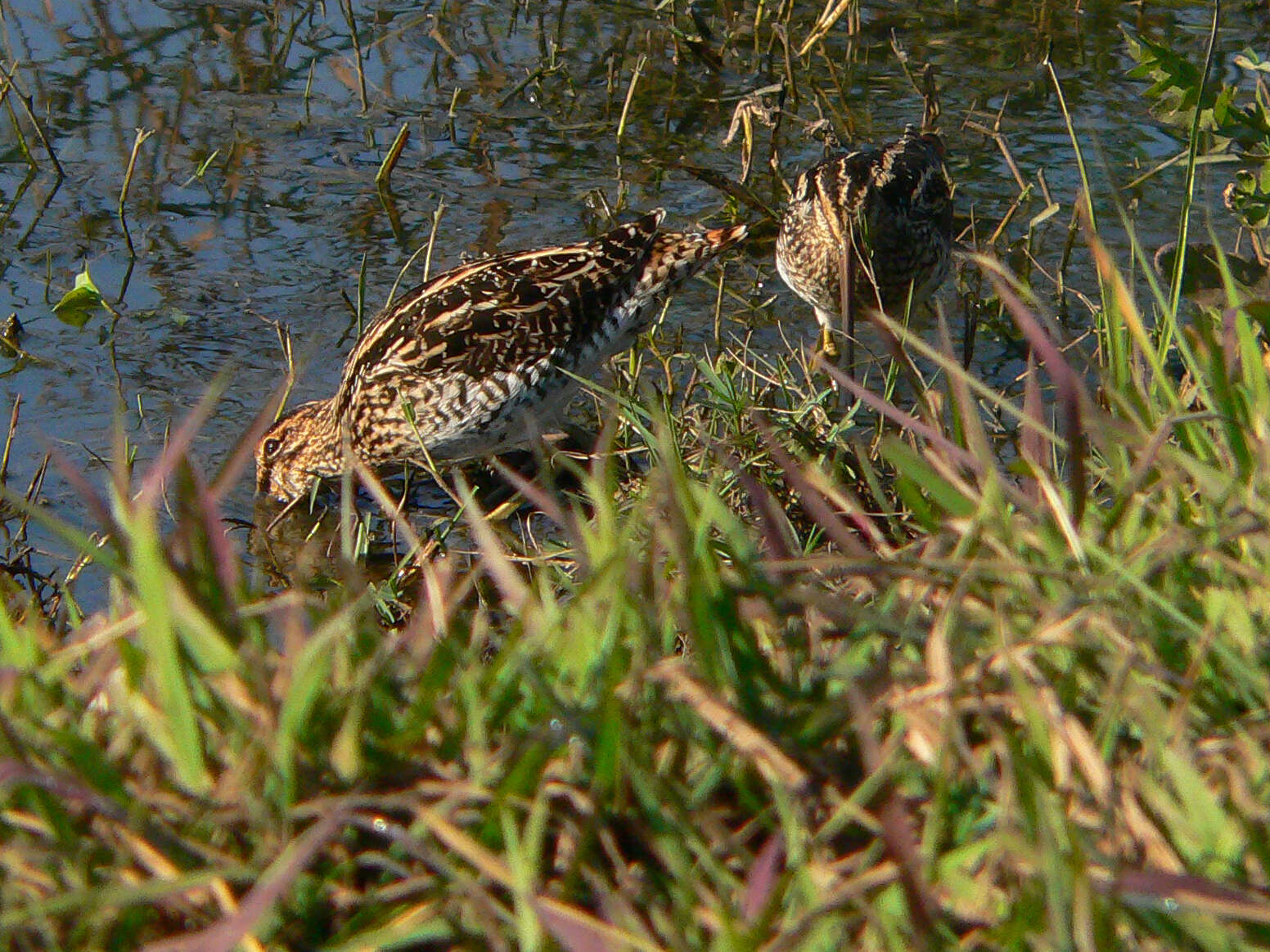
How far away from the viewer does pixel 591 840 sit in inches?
69.6

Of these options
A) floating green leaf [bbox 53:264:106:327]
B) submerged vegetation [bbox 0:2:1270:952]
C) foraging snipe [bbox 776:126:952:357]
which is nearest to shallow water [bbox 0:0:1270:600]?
floating green leaf [bbox 53:264:106:327]

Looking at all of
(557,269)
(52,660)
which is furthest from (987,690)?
(557,269)

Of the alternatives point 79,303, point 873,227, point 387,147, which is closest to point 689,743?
point 79,303

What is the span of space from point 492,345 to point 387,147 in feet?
7.44

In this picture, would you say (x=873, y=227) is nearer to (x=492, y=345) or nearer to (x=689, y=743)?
(x=492, y=345)

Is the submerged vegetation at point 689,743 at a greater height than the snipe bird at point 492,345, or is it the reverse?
the submerged vegetation at point 689,743

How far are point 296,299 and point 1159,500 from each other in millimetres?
4285

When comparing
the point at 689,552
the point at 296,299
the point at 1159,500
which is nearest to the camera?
the point at 689,552

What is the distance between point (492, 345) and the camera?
5.36 m

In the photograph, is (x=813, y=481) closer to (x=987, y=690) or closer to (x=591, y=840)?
(x=987, y=690)

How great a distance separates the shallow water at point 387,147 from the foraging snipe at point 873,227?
29cm

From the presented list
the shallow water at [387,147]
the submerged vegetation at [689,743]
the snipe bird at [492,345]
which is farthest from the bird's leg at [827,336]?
the submerged vegetation at [689,743]

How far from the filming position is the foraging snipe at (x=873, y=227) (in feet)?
19.4

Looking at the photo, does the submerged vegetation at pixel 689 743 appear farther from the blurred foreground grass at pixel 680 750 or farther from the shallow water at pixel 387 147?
the shallow water at pixel 387 147
